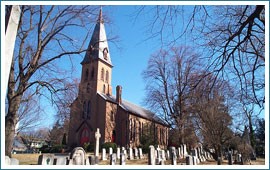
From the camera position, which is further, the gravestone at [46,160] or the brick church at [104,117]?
the brick church at [104,117]

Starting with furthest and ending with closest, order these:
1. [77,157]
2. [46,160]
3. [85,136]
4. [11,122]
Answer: [85,136], [77,157], [11,122], [46,160]

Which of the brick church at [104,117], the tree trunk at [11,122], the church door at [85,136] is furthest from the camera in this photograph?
the brick church at [104,117]

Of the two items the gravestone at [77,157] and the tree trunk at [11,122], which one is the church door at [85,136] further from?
the tree trunk at [11,122]

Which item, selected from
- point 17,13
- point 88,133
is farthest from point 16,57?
point 88,133

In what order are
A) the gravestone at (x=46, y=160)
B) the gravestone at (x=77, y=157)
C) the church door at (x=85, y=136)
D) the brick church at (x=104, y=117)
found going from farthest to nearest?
Result: the brick church at (x=104, y=117), the church door at (x=85, y=136), the gravestone at (x=77, y=157), the gravestone at (x=46, y=160)

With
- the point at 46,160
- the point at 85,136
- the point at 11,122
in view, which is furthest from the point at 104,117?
the point at 46,160

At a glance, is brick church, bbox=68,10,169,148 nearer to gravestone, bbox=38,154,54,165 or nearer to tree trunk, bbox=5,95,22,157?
tree trunk, bbox=5,95,22,157

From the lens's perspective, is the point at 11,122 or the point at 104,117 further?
the point at 104,117

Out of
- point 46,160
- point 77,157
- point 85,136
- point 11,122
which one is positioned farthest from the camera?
point 85,136

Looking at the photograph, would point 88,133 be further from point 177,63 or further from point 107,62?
point 177,63

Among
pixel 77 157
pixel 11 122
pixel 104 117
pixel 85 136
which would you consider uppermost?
pixel 104 117

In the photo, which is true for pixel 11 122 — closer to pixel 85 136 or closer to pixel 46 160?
pixel 46 160

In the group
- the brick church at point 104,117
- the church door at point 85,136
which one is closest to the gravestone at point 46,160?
the brick church at point 104,117

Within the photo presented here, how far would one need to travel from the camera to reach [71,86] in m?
9.97
